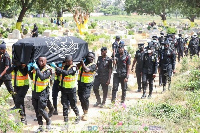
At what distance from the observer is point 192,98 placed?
7070 millimetres

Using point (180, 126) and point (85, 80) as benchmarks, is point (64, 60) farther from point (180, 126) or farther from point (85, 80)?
point (180, 126)

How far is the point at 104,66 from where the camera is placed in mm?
8422

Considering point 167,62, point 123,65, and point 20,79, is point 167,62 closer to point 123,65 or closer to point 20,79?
point 123,65

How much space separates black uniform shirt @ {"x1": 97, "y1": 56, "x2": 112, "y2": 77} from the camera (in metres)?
8.35

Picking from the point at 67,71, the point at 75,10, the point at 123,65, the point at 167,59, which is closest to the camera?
the point at 67,71

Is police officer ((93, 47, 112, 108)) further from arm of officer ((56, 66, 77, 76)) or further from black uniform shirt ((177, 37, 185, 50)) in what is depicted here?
black uniform shirt ((177, 37, 185, 50))

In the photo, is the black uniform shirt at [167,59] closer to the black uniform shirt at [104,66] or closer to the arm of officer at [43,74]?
the black uniform shirt at [104,66]

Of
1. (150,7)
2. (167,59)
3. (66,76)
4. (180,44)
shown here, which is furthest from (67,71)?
(150,7)

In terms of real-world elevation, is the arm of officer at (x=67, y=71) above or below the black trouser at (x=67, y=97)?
above

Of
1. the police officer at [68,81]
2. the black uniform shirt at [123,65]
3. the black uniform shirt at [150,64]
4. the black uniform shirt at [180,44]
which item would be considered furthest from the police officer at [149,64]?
Answer: the black uniform shirt at [180,44]

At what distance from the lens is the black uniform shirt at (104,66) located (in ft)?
27.4

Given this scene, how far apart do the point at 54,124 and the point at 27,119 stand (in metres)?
0.87

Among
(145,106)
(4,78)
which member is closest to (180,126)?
(145,106)

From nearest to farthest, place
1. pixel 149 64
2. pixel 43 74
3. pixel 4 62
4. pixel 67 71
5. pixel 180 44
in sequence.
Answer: pixel 43 74
pixel 67 71
pixel 4 62
pixel 149 64
pixel 180 44
